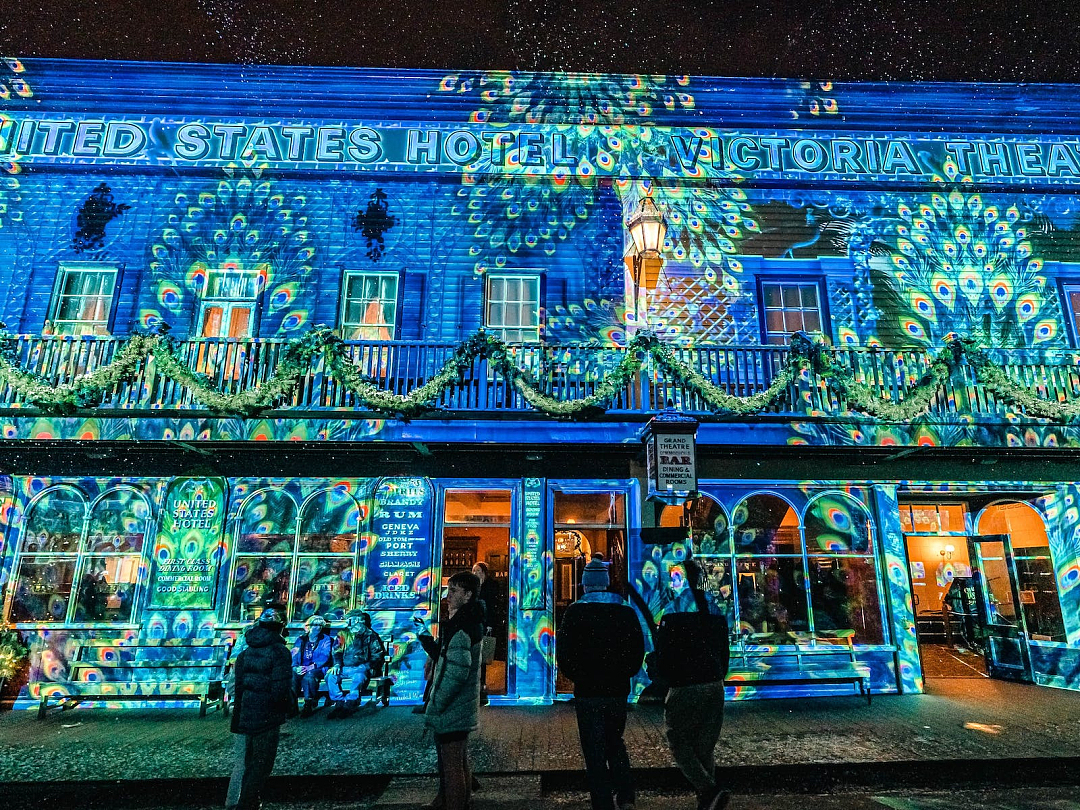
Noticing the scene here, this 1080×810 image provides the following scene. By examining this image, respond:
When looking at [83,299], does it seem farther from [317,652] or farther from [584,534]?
[584,534]

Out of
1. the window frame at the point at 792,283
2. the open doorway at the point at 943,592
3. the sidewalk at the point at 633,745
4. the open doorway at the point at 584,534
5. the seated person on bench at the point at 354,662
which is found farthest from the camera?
the open doorway at the point at 943,592

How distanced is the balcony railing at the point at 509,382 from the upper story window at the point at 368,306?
0.67 m

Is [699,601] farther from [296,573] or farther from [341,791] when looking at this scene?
[296,573]

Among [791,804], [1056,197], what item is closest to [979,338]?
[1056,197]

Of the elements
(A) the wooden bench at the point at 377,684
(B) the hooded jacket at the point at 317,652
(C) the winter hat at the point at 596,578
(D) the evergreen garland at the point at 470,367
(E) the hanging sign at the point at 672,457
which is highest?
(D) the evergreen garland at the point at 470,367

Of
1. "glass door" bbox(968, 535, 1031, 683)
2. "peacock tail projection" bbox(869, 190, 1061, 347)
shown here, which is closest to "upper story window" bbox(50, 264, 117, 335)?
"peacock tail projection" bbox(869, 190, 1061, 347)

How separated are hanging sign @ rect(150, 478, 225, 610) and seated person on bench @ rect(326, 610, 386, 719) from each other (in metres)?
2.28

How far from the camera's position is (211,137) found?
1231 cm

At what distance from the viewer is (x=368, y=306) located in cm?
1164

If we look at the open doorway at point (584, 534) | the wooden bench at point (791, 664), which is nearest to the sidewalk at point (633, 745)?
the wooden bench at point (791, 664)

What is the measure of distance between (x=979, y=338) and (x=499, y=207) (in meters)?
9.18

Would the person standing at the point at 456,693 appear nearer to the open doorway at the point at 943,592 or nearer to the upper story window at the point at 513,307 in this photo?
the upper story window at the point at 513,307

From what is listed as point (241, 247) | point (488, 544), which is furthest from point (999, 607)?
point (241, 247)

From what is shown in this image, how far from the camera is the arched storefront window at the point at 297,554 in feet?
32.9
